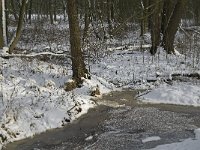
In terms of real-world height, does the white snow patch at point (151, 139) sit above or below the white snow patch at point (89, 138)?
above

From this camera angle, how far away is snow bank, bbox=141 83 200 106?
11695mm

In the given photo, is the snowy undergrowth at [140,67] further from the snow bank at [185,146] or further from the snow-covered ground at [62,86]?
the snow bank at [185,146]

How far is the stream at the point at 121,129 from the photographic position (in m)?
8.22

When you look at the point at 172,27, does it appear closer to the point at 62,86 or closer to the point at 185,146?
the point at 62,86

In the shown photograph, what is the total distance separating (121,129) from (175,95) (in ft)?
11.0

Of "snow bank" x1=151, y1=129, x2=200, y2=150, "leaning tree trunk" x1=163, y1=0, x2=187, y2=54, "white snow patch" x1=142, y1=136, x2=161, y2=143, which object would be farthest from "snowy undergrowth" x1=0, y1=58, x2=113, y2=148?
"leaning tree trunk" x1=163, y1=0, x2=187, y2=54

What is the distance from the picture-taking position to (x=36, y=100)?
33.5 feet

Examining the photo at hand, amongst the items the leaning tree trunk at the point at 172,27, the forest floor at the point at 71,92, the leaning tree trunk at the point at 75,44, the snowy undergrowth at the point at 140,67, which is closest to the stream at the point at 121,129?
the forest floor at the point at 71,92

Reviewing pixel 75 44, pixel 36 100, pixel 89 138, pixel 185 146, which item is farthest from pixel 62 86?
pixel 185 146

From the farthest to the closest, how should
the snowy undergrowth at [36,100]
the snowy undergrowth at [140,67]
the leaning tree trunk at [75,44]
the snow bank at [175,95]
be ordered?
the snowy undergrowth at [140,67] < the leaning tree trunk at [75,44] < the snow bank at [175,95] < the snowy undergrowth at [36,100]

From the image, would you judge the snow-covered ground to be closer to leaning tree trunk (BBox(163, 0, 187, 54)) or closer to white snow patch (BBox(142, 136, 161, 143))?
leaning tree trunk (BBox(163, 0, 187, 54))

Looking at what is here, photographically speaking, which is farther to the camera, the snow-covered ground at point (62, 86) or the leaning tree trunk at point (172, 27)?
the leaning tree trunk at point (172, 27)

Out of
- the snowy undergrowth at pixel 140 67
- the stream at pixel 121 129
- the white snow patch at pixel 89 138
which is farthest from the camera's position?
the snowy undergrowth at pixel 140 67

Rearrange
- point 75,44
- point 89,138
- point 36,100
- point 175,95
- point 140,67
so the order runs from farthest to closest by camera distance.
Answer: point 140,67, point 75,44, point 175,95, point 36,100, point 89,138
